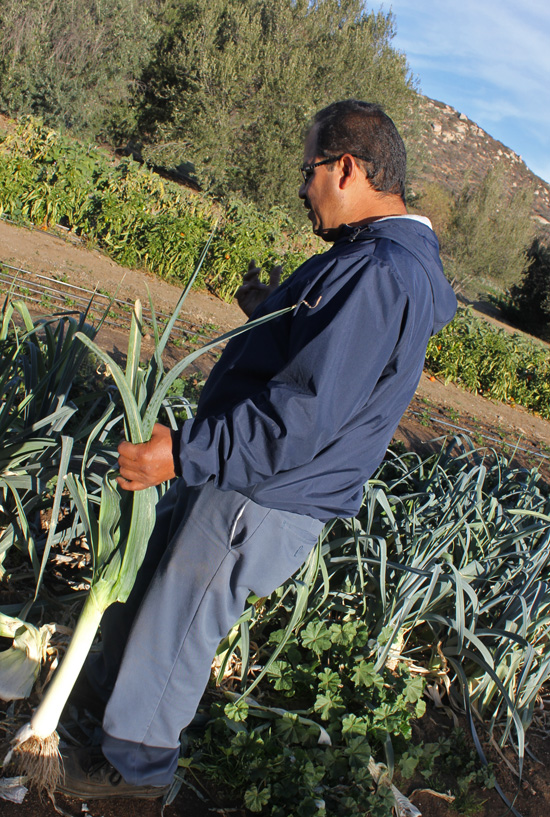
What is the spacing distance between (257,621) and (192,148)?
17250mm

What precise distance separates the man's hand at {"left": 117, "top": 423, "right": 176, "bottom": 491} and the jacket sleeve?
52 millimetres

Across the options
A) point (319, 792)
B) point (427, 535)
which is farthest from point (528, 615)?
point (319, 792)

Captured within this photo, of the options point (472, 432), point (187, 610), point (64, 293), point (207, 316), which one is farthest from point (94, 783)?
point (207, 316)

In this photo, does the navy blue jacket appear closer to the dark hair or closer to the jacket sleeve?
the jacket sleeve

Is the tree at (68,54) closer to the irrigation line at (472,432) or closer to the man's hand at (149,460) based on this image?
the irrigation line at (472,432)

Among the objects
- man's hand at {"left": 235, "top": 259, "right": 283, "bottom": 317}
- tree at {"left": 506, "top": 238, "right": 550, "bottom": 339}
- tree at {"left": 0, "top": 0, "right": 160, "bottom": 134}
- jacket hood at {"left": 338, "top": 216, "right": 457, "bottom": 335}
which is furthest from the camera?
tree at {"left": 506, "top": 238, "right": 550, "bottom": 339}

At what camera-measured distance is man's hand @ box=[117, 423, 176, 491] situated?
1.41 m

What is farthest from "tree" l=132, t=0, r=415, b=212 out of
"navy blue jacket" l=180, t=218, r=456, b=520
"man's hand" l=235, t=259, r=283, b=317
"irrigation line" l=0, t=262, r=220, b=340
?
"navy blue jacket" l=180, t=218, r=456, b=520

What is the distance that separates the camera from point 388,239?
58.9 inches

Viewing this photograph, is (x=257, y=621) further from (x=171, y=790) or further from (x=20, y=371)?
(x=20, y=371)

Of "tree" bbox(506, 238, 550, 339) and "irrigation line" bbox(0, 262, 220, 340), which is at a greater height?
"tree" bbox(506, 238, 550, 339)

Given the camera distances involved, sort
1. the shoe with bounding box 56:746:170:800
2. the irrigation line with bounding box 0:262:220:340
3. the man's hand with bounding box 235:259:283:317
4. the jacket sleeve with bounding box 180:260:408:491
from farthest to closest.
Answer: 1. the irrigation line with bounding box 0:262:220:340
2. the man's hand with bounding box 235:259:283:317
3. the shoe with bounding box 56:746:170:800
4. the jacket sleeve with bounding box 180:260:408:491

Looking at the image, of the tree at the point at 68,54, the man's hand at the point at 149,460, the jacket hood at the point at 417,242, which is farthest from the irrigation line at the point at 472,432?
the tree at the point at 68,54

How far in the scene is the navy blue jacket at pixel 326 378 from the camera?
1354mm
